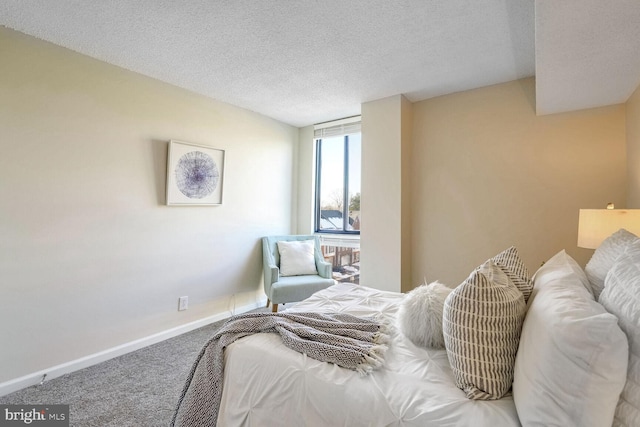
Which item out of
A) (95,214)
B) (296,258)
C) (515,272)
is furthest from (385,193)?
(95,214)

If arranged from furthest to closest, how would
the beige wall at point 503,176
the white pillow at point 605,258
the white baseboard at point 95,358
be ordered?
the beige wall at point 503,176, the white baseboard at point 95,358, the white pillow at point 605,258

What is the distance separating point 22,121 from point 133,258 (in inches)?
50.2

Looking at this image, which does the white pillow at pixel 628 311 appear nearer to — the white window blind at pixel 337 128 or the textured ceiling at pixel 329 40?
the textured ceiling at pixel 329 40

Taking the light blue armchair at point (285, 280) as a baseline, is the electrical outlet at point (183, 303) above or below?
below

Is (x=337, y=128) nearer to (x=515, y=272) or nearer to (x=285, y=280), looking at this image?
(x=285, y=280)

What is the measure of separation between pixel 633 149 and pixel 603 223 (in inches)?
31.8

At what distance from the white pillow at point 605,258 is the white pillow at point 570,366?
400 millimetres

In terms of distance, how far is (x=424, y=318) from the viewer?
4.28ft

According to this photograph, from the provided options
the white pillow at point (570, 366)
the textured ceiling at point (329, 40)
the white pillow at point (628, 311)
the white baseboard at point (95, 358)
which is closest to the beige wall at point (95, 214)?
the white baseboard at point (95, 358)

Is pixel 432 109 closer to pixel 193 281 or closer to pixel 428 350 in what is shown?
pixel 428 350

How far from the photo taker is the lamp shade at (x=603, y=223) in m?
1.67

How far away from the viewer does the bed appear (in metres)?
0.69

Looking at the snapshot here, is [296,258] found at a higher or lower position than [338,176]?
lower

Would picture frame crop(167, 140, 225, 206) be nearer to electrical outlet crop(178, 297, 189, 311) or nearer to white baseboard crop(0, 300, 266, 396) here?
electrical outlet crop(178, 297, 189, 311)
